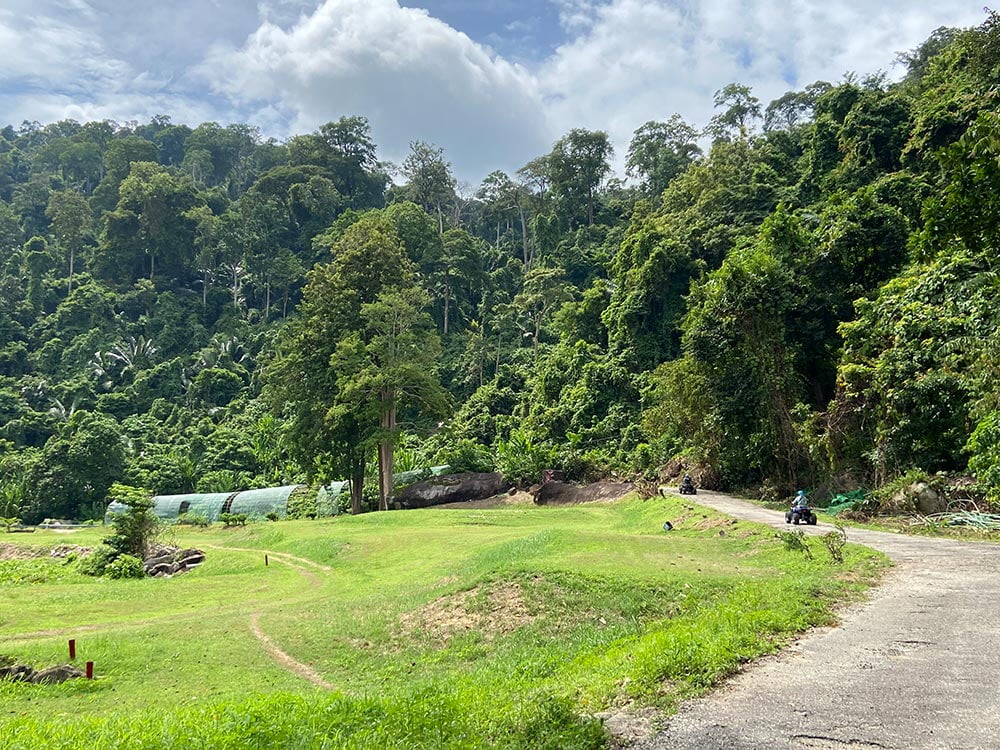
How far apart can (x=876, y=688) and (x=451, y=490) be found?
112 feet

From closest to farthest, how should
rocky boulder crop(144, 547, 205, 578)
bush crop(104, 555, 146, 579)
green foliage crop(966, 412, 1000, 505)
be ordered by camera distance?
1. green foliage crop(966, 412, 1000, 505)
2. bush crop(104, 555, 146, 579)
3. rocky boulder crop(144, 547, 205, 578)

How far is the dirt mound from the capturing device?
35.0m

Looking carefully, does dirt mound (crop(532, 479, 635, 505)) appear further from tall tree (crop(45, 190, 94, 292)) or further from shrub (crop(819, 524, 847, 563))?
tall tree (crop(45, 190, 94, 292))

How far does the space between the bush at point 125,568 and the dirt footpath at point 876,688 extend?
22.8 meters

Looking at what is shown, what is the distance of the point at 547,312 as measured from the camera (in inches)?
2530

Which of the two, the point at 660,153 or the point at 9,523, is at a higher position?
the point at 660,153

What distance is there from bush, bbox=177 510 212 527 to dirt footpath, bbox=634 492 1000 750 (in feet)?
134

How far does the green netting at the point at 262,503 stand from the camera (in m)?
42.9

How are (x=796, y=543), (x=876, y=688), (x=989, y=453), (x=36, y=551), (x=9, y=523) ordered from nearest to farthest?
(x=876, y=688), (x=796, y=543), (x=989, y=453), (x=36, y=551), (x=9, y=523)

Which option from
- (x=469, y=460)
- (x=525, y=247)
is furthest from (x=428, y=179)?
(x=469, y=460)

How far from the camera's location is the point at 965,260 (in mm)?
22109

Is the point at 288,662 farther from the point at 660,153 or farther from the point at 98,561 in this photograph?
the point at 660,153

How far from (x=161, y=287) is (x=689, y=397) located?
7352cm

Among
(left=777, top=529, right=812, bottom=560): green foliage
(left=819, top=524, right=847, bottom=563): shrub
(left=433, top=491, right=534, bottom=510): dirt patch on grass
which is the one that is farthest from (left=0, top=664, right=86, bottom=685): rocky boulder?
(left=433, top=491, right=534, bottom=510): dirt patch on grass
